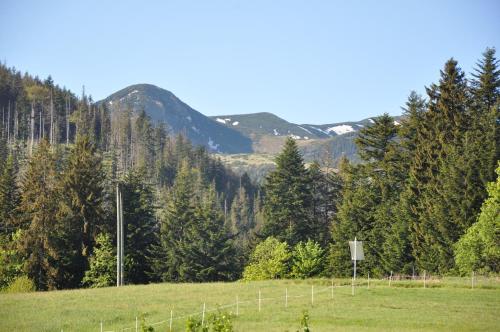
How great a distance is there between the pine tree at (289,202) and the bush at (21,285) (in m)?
27.1

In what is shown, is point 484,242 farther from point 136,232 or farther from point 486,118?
point 136,232

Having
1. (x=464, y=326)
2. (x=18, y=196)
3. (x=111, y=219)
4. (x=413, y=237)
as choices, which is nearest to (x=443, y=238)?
(x=413, y=237)

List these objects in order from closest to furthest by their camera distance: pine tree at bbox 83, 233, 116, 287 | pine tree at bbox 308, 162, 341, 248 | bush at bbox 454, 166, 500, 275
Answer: bush at bbox 454, 166, 500, 275 → pine tree at bbox 83, 233, 116, 287 → pine tree at bbox 308, 162, 341, 248

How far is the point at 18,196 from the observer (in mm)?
72000

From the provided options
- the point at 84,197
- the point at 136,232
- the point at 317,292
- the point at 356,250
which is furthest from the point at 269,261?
the point at 356,250

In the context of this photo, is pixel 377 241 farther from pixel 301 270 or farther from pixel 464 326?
pixel 464 326

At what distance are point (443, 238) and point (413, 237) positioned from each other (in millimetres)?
4088

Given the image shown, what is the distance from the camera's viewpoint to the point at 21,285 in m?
59.3

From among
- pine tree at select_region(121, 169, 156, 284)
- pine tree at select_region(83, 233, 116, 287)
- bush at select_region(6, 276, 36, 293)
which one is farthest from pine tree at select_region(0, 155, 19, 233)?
pine tree at select_region(121, 169, 156, 284)

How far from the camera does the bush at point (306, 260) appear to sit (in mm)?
69062

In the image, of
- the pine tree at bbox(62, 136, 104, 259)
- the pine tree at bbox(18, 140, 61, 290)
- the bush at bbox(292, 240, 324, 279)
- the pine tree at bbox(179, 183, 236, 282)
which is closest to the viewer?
the pine tree at bbox(18, 140, 61, 290)

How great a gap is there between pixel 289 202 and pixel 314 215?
6.49 meters

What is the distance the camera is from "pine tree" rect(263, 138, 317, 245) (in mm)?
73062

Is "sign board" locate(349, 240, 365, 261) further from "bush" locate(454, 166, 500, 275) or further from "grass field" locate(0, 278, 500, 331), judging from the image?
"bush" locate(454, 166, 500, 275)
